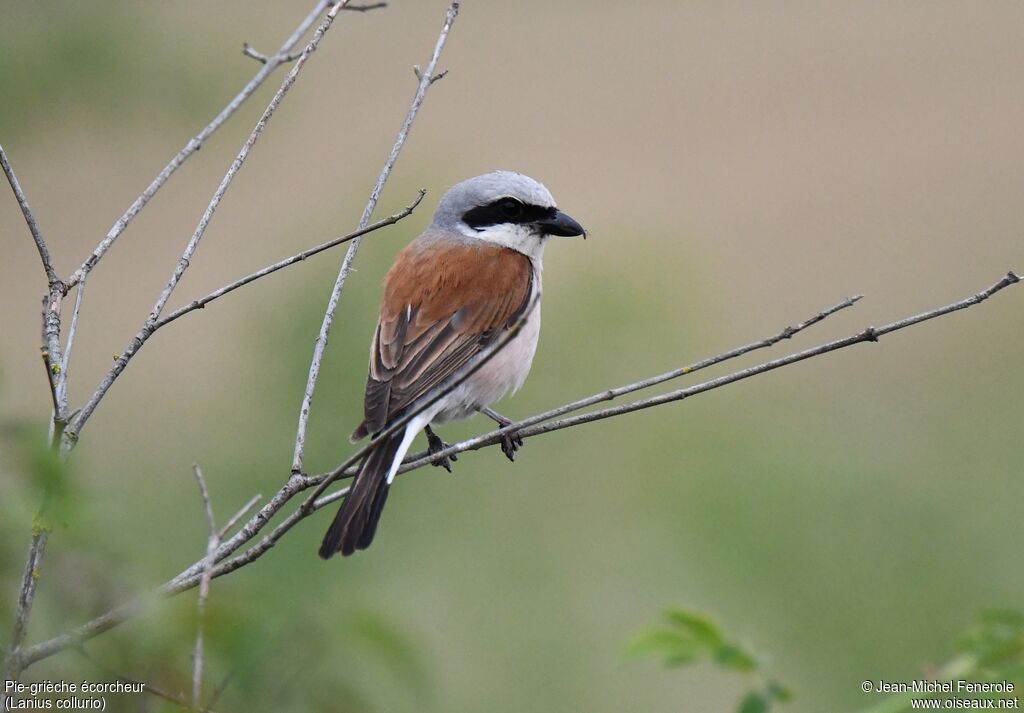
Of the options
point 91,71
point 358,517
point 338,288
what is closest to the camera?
point 338,288

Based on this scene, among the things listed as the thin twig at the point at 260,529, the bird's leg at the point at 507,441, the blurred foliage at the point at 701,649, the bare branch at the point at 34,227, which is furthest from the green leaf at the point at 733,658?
the bird's leg at the point at 507,441

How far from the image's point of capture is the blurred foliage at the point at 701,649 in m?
1.74

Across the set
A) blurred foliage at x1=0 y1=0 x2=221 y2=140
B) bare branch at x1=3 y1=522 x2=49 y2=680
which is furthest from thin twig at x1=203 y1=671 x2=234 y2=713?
blurred foliage at x1=0 y1=0 x2=221 y2=140

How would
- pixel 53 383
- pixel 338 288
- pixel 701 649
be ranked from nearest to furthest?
pixel 701 649 → pixel 53 383 → pixel 338 288

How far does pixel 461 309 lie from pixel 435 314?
96mm

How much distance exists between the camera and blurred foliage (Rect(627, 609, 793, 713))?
1.74 meters

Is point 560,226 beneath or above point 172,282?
above

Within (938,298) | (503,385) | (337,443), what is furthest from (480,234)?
(938,298)

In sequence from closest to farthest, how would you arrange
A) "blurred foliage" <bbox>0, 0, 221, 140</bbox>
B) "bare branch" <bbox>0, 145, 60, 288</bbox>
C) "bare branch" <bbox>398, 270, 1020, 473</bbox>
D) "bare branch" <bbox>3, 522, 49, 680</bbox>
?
"bare branch" <bbox>3, 522, 49, 680</bbox> < "bare branch" <bbox>0, 145, 60, 288</bbox> < "bare branch" <bbox>398, 270, 1020, 473</bbox> < "blurred foliage" <bbox>0, 0, 221, 140</bbox>

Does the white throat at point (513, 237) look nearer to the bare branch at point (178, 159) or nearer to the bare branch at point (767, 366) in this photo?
the bare branch at point (767, 366)

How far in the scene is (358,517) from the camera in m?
2.83

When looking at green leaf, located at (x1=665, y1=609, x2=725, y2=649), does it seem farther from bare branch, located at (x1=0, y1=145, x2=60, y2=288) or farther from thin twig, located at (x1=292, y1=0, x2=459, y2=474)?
bare branch, located at (x1=0, y1=145, x2=60, y2=288)

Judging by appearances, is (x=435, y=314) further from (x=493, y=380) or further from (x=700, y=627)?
(x=700, y=627)

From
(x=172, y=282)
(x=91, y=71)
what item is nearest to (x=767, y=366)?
(x=172, y=282)
